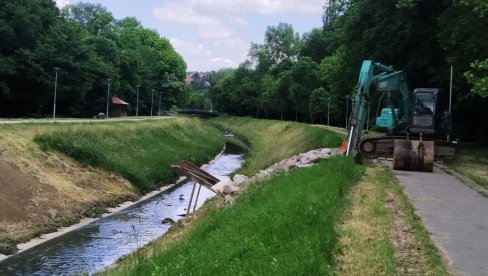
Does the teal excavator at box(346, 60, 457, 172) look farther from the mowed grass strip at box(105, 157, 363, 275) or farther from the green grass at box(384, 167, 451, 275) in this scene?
the mowed grass strip at box(105, 157, 363, 275)

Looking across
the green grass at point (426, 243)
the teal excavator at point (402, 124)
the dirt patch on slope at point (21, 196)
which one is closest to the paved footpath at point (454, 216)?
the green grass at point (426, 243)

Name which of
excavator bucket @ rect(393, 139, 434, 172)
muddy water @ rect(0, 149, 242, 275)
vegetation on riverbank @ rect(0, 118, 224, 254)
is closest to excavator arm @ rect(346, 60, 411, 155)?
excavator bucket @ rect(393, 139, 434, 172)

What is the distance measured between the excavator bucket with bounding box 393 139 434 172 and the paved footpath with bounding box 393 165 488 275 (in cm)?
139

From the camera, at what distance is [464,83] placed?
33.2 m

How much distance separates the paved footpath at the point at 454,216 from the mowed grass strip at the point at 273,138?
1945 centimetres

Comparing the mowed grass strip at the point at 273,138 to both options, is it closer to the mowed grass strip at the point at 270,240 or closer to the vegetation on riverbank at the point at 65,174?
the vegetation on riverbank at the point at 65,174

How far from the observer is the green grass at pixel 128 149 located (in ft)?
102

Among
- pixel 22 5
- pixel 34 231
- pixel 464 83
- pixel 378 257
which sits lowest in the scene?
pixel 34 231

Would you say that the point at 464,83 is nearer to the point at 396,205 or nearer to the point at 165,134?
the point at 396,205

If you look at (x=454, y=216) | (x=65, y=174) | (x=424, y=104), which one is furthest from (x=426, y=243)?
(x=65, y=174)

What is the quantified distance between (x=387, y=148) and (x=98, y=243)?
13492 mm

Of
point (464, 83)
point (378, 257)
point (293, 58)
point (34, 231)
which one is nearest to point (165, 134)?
point (464, 83)

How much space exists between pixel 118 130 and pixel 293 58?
103 m

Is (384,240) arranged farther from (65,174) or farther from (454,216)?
(65,174)
